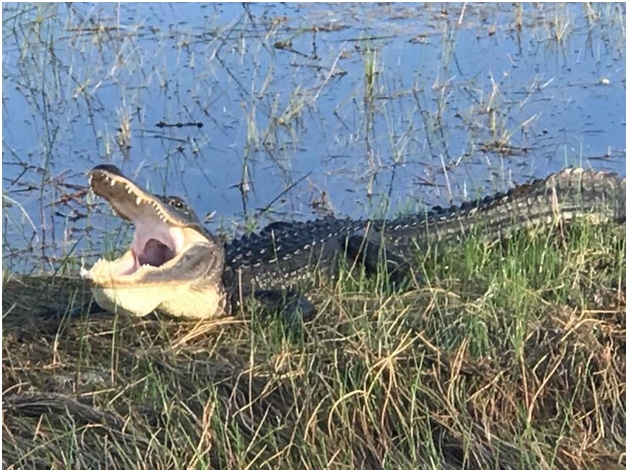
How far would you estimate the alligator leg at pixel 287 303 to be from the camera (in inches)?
164

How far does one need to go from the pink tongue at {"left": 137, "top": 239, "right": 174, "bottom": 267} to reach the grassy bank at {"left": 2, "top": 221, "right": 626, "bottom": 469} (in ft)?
0.78

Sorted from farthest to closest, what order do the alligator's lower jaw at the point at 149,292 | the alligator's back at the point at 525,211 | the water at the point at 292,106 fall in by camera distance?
the water at the point at 292,106 < the alligator's back at the point at 525,211 < the alligator's lower jaw at the point at 149,292

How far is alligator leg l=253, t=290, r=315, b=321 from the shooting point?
13.7 ft

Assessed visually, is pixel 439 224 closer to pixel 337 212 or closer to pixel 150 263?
pixel 337 212

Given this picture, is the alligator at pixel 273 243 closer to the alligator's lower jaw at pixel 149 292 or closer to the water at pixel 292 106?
the alligator's lower jaw at pixel 149 292

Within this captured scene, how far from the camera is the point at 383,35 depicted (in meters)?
8.45

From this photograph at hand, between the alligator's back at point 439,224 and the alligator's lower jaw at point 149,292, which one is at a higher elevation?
the alligator's lower jaw at point 149,292

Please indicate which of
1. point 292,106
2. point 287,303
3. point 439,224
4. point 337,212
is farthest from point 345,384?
point 292,106

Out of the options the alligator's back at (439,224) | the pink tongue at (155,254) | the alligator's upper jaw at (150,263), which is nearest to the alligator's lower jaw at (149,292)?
the alligator's upper jaw at (150,263)

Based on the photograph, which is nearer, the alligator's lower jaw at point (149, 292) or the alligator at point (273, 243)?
the alligator's lower jaw at point (149, 292)

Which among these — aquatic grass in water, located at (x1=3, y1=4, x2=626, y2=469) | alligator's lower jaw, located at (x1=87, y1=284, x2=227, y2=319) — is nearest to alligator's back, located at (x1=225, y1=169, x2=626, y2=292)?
aquatic grass in water, located at (x1=3, y1=4, x2=626, y2=469)

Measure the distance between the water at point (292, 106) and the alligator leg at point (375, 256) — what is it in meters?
0.91

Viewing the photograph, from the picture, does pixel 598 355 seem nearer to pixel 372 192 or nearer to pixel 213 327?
pixel 213 327

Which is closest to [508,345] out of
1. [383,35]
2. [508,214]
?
[508,214]
